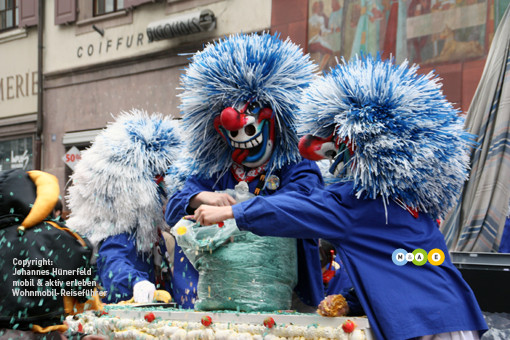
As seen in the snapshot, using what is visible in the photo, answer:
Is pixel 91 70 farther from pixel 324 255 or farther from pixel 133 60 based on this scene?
pixel 324 255

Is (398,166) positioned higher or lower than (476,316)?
higher

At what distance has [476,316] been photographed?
92.0 inches

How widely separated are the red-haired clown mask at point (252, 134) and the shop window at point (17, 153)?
11.1m

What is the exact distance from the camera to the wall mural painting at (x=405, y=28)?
26.8ft

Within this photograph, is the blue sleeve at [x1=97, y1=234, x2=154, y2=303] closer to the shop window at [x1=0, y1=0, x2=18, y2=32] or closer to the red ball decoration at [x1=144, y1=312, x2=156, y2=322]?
the red ball decoration at [x1=144, y1=312, x2=156, y2=322]

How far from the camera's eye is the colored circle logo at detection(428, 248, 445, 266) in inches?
93.7

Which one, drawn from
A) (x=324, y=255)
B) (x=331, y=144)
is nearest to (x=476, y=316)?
(x=331, y=144)

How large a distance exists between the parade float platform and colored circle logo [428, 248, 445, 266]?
0.33m

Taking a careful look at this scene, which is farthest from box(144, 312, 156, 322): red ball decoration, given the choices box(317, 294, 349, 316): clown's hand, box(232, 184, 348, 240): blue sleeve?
box(317, 294, 349, 316): clown's hand

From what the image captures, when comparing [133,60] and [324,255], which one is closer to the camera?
[324,255]

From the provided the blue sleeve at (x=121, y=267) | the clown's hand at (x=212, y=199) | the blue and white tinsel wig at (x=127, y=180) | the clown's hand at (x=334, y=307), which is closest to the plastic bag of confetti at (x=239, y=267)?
the clown's hand at (x=212, y=199)

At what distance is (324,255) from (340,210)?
58.4 inches

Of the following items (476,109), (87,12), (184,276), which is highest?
(87,12)

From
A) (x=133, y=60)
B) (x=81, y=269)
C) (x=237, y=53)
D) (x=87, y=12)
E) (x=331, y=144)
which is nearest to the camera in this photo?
(x=81, y=269)
